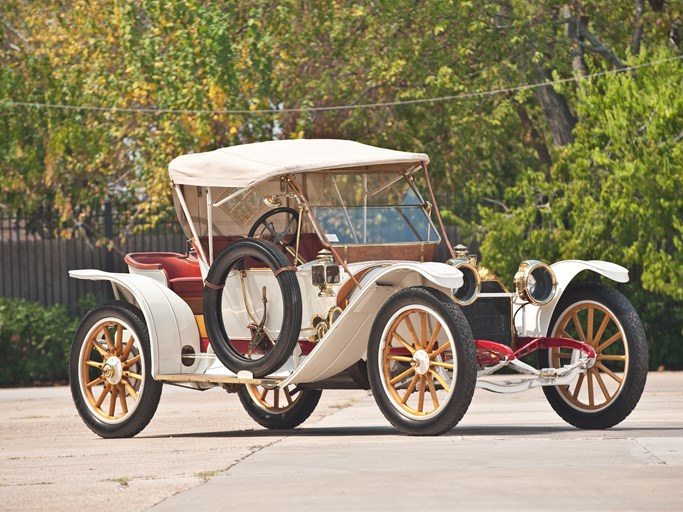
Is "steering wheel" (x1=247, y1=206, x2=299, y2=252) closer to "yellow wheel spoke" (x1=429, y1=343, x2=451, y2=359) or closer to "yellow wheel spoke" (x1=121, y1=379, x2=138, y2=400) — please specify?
"yellow wheel spoke" (x1=121, y1=379, x2=138, y2=400)

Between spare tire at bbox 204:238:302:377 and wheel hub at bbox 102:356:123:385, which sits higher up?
spare tire at bbox 204:238:302:377

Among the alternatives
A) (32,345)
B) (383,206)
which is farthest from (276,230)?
(32,345)

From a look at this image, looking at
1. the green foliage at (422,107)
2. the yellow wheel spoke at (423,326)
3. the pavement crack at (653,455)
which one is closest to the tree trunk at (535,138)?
the green foliage at (422,107)

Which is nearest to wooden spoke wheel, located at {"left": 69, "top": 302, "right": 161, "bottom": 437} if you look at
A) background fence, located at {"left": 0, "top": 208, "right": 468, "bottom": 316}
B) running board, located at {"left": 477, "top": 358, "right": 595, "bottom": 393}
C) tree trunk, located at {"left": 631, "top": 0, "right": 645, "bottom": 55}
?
running board, located at {"left": 477, "top": 358, "right": 595, "bottom": 393}

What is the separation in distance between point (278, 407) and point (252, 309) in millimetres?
1571

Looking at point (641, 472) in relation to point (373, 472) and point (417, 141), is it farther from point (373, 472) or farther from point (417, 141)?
point (417, 141)

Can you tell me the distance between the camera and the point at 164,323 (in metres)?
11.2

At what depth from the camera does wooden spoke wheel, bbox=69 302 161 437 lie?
11.3 metres

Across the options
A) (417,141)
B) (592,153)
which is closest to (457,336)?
(592,153)

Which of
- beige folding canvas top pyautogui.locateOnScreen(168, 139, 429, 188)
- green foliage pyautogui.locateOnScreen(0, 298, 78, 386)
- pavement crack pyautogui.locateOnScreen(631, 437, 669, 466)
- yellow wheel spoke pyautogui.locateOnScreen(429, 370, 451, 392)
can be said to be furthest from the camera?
green foliage pyautogui.locateOnScreen(0, 298, 78, 386)

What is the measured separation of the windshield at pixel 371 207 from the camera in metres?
11.3

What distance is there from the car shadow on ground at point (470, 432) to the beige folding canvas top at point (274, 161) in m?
1.96

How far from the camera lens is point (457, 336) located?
9266 millimetres

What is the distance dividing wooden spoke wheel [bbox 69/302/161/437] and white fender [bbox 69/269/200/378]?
15 cm
